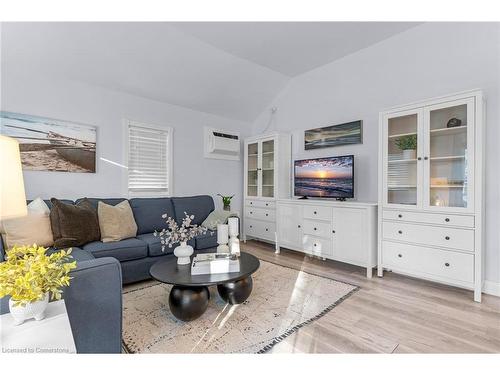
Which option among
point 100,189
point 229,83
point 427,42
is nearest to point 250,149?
point 229,83

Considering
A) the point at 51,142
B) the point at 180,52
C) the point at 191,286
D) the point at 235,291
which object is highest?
the point at 180,52

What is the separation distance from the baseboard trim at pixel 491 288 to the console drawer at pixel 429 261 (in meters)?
0.33

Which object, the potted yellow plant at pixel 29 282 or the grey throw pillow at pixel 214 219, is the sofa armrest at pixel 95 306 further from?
the grey throw pillow at pixel 214 219

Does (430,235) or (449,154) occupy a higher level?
(449,154)

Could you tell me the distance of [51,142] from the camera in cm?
291

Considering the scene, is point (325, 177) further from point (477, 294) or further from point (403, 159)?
point (477, 294)

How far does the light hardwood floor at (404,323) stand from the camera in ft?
5.33

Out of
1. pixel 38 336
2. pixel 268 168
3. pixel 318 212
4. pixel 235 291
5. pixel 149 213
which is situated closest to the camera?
pixel 38 336

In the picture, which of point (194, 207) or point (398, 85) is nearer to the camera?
point (398, 85)

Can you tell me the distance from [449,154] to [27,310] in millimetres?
3264

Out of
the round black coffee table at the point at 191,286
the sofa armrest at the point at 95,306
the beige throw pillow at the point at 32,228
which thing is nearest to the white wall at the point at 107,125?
the beige throw pillow at the point at 32,228

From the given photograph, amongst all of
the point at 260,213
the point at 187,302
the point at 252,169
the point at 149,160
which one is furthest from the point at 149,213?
the point at 252,169

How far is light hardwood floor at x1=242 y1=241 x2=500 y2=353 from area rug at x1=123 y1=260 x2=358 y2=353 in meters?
0.12
